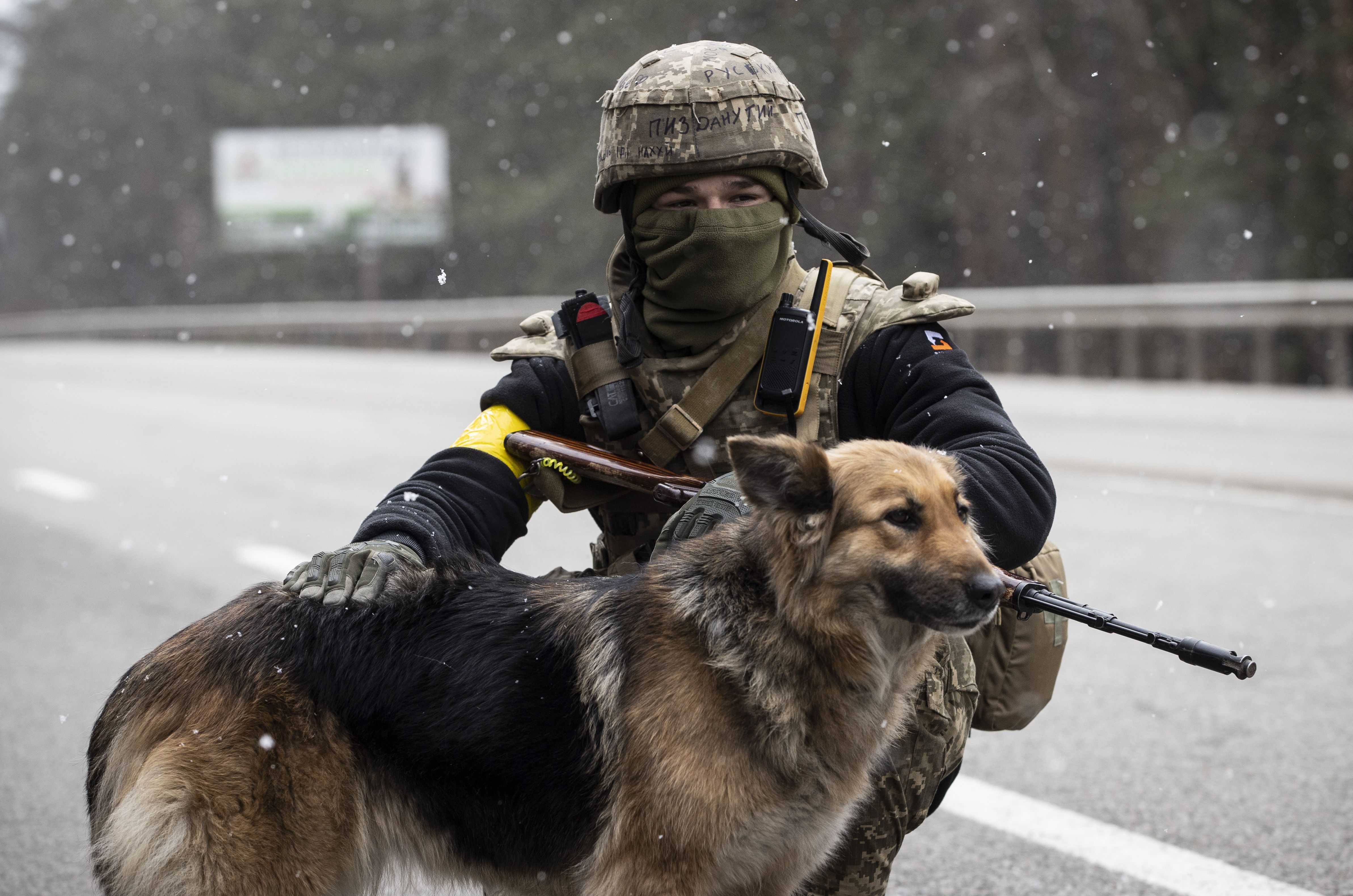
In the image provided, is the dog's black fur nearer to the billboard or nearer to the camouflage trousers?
the camouflage trousers

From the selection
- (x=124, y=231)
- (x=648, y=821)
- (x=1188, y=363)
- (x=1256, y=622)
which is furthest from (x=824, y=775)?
(x=124, y=231)

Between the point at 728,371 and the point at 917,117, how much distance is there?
1956 cm

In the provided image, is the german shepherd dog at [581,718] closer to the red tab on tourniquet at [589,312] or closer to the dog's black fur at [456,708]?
the dog's black fur at [456,708]

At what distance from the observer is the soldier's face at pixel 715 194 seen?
3402 mm

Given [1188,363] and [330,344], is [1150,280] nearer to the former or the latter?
[1188,363]

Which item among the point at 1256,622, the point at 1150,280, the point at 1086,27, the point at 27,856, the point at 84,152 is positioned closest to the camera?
the point at 27,856

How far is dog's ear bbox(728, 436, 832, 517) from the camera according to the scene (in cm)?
255

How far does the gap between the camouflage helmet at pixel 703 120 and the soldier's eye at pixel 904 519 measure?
3.66 feet

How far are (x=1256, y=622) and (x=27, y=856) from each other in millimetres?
5437

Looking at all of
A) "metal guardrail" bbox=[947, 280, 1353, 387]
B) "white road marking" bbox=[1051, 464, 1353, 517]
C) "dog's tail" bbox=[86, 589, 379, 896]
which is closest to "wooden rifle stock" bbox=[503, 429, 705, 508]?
"dog's tail" bbox=[86, 589, 379, 896]

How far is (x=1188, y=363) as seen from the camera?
16641mm

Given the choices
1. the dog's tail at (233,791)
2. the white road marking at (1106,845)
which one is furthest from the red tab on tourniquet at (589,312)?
the white road marking at (1106,845)

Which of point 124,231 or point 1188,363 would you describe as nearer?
point 1188,363

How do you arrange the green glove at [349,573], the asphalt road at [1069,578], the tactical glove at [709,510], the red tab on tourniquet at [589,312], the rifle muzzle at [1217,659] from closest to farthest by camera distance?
the rifle muzzle at [1217,659] → the green glove at [349,573] → the tactical glove at [709,510] → the red tab on tourniquet at [589,312] → the asphalt road at [1069,578]
